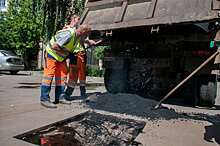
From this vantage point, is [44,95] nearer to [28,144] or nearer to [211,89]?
[28,144]

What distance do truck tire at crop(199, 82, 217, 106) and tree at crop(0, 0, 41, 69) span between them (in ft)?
54.1

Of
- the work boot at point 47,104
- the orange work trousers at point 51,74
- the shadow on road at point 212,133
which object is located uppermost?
the orange work trousers at point 51,74

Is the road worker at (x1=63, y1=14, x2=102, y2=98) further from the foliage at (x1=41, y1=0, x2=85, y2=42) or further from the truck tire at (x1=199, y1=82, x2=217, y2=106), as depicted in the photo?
the foliage at (x1=41, y1=0, x2=85, y2=42)

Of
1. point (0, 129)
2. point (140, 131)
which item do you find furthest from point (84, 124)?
point (0, 129)

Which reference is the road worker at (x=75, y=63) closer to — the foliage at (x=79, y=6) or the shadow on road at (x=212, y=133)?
the shadow on road at (x=212, y=133)

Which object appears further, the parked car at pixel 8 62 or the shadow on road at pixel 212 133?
the parked car at pixel 8 62

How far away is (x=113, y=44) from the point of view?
5.11 meters

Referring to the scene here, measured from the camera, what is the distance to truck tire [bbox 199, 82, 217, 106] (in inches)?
156

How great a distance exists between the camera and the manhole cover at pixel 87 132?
2.06 m

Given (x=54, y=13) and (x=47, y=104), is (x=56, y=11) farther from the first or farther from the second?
(x=47, y=104)

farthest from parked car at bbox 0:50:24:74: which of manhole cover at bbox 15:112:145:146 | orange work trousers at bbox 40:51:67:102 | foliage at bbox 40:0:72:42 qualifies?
manhole cover at bbox 15:112:145:146

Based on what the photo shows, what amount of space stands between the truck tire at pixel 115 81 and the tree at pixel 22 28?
14.2 m

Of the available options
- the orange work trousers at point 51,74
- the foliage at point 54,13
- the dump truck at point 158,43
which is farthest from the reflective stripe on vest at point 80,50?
the foliage at point 54,13

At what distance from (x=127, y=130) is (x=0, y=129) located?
1.54 metres
